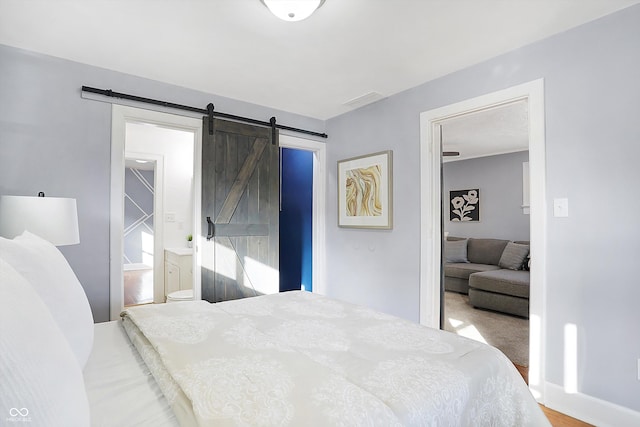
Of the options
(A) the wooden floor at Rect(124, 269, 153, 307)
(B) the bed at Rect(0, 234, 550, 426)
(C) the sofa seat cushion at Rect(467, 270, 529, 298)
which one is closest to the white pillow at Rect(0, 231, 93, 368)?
(B) the bed at Rect(0, 234, 550, 426)

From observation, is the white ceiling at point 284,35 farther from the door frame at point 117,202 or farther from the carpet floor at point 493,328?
the carpet floor at point 493,328

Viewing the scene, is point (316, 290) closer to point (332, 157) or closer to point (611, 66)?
point (332, 157)

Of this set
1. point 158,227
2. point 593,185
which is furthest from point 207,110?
point 593,185

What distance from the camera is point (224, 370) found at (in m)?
1.04

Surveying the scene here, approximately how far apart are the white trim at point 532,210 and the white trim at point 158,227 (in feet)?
11.6

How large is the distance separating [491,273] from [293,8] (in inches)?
167

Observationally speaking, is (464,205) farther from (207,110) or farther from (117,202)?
(117,202)

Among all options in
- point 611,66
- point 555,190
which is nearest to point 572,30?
point 611,66

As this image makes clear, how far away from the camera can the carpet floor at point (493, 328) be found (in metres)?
3.10

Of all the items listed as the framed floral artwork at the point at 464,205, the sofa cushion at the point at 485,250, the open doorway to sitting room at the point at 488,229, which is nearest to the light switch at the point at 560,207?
the open doorway to sitting room at the point at 488,229

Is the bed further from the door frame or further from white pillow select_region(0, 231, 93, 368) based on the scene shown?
the door frame

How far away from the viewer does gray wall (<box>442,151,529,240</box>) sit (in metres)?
5.61

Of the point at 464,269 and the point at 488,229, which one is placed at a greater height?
the point at 488,229

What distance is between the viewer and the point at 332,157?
13.0 feet
